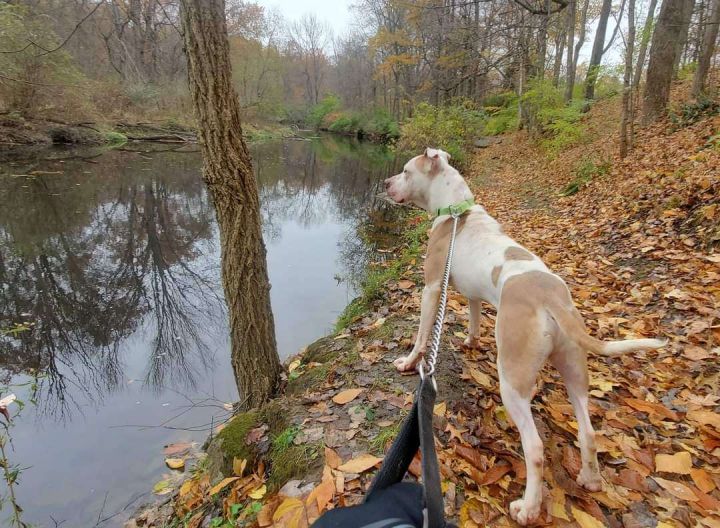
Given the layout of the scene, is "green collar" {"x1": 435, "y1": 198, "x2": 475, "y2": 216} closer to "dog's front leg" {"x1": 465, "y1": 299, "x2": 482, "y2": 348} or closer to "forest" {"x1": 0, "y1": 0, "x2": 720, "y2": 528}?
"forest" {"x1": 0, "y1": 0, "x2": 720, "y2": 528}

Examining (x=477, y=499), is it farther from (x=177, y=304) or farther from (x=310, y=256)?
(x=310, y=256)

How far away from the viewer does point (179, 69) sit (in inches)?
1400

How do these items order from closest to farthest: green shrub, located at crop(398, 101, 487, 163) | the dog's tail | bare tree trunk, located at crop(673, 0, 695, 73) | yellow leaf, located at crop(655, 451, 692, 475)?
1. the dog's tail
2. yellow leaf, located at crop(655, 451, 692, 475)
3. bare tree trunk, located at crop(673, 0, 695, 73)
4. green shrub, located at crop(398, 101, 487, 163)

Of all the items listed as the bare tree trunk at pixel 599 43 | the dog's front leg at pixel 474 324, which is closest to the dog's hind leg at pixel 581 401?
the dog's front leg at pixel 474 324

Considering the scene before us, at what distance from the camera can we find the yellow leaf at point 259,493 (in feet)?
8.61

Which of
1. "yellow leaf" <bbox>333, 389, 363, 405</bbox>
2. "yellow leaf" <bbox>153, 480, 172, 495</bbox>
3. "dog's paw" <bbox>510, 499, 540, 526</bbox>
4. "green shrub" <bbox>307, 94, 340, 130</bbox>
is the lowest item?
"yellow leaf" <bbox>153, 480, 172, 495</bbox>

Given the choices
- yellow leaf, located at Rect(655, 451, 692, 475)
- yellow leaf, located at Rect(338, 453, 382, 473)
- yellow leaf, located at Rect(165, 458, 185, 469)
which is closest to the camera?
yellow leaf, located at Rect(655, 451, 692, 475)

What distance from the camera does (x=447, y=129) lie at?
18.4 metres

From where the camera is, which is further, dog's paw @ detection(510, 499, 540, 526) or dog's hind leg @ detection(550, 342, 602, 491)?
dog's hind leg @ detection(550, 342, 602, 491)

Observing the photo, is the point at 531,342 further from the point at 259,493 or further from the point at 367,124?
the point at 367,124

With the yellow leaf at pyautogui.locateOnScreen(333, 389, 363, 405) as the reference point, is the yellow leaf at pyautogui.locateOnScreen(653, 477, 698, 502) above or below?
above

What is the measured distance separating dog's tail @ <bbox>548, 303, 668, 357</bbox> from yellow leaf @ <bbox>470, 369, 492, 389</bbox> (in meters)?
1.22

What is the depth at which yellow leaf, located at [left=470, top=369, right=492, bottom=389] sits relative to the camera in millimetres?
3139

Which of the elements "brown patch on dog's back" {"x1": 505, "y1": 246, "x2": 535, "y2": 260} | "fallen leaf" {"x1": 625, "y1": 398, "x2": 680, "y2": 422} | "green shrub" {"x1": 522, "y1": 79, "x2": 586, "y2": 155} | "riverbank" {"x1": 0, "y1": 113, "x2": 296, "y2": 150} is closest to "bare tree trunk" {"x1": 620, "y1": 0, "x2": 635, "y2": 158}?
"green shrub" {"x1": 522, "y1": 79, "x2": 586, "y2": 155}
